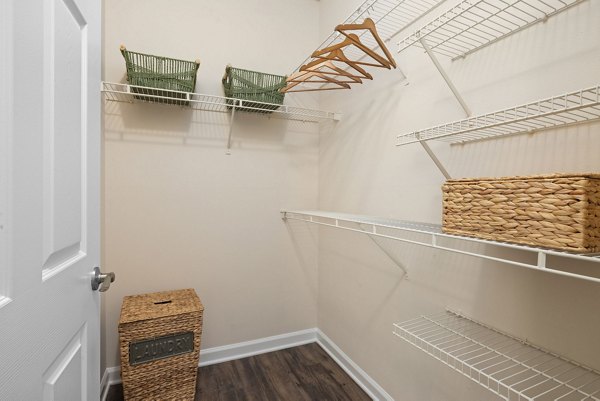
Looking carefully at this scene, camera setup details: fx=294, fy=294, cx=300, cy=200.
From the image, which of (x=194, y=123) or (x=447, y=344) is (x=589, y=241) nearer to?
(x=447, y=344)

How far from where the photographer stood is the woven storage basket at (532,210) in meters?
0.63

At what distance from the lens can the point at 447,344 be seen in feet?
3.65

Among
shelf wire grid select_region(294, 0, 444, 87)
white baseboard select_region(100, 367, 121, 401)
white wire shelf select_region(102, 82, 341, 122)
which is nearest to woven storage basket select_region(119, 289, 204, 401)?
white baseboard select_region(100, 367, 121, 401)

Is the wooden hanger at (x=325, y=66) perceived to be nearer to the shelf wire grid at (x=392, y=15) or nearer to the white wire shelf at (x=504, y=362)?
the shelf wire grid at (x=392, y=15)

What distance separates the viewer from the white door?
0.45m

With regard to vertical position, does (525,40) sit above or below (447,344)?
above

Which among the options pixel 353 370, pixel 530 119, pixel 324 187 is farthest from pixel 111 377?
pixel 530 119

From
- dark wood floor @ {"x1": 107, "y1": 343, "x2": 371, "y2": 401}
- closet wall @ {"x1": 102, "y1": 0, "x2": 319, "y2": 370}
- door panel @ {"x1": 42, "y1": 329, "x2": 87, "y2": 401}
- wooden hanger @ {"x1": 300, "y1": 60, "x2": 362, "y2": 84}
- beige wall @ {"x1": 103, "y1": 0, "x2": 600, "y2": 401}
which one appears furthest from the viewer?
closet wall @ {"x1": 102, "y1": 0, "x2": 319, "y2": 370}

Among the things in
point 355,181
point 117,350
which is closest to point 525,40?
point 355,181

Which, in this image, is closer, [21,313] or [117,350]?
[21,313]

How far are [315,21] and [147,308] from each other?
2337 mm

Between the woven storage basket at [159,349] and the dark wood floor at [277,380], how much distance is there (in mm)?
197

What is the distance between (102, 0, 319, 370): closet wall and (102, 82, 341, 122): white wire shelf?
0.19ft

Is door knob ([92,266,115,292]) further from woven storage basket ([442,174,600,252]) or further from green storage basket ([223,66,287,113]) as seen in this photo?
green storage basket ([223,66,287,113])
